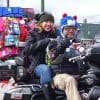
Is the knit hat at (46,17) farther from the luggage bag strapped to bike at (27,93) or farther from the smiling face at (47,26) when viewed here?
the luggage bag strapped to bike at (27,93)

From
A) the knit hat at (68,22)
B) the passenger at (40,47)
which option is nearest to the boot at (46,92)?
the passenger at (40,47)

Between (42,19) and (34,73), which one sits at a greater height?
(42,19)

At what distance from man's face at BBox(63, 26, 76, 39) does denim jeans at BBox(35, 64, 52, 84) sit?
47 cm

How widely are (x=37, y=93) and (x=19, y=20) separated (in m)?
6.12

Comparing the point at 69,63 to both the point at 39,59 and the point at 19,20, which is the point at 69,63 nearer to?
the point at 39,59

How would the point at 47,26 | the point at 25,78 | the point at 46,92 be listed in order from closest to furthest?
the point at 46,92, the point at 25,78, the point at 47,26

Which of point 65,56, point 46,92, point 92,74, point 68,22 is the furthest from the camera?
point 68,22

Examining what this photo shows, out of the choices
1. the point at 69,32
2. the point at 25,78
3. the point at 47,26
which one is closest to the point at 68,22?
the point at 69,32

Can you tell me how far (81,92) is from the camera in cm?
570

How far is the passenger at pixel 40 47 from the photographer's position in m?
6.26

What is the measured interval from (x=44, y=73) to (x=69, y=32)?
0.58 metres

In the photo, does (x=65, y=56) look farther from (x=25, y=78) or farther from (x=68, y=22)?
(x=25, y=78)

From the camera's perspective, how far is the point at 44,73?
20.4 feet

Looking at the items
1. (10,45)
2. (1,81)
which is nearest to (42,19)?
(1,81)
